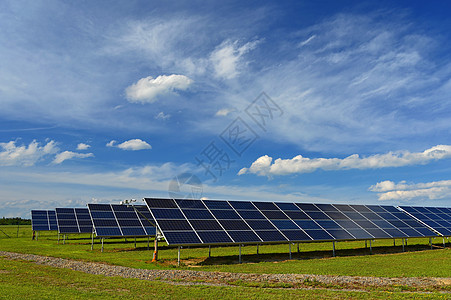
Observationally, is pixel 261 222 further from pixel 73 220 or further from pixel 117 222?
pixel 73 220

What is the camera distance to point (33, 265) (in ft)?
81.7

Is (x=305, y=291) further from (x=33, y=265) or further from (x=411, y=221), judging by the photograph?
(x=411, y=221)

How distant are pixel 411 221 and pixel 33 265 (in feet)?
140

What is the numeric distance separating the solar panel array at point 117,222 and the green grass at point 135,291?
1827 centimetres

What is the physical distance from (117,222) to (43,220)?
24.9 metres

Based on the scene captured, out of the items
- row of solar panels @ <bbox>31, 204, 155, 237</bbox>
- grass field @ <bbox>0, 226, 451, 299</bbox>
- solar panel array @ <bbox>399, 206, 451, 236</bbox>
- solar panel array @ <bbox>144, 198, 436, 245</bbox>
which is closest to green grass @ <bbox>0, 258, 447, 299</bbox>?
grass field @ <bbox>0, 226, 451, 299</bbox>

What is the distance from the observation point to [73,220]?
52.7 metres

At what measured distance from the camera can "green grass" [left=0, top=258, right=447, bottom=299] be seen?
1490cm

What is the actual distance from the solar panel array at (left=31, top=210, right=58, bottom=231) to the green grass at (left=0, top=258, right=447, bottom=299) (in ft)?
131

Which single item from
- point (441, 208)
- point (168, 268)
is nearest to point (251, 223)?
point (168, 268)

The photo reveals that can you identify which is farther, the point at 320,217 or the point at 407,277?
the point at 320,217

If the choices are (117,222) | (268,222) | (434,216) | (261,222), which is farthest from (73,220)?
(434,216)

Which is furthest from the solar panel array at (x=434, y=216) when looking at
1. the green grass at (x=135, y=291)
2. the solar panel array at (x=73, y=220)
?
the solar panel array at (x=73, y=220)

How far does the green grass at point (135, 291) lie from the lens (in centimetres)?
1490
